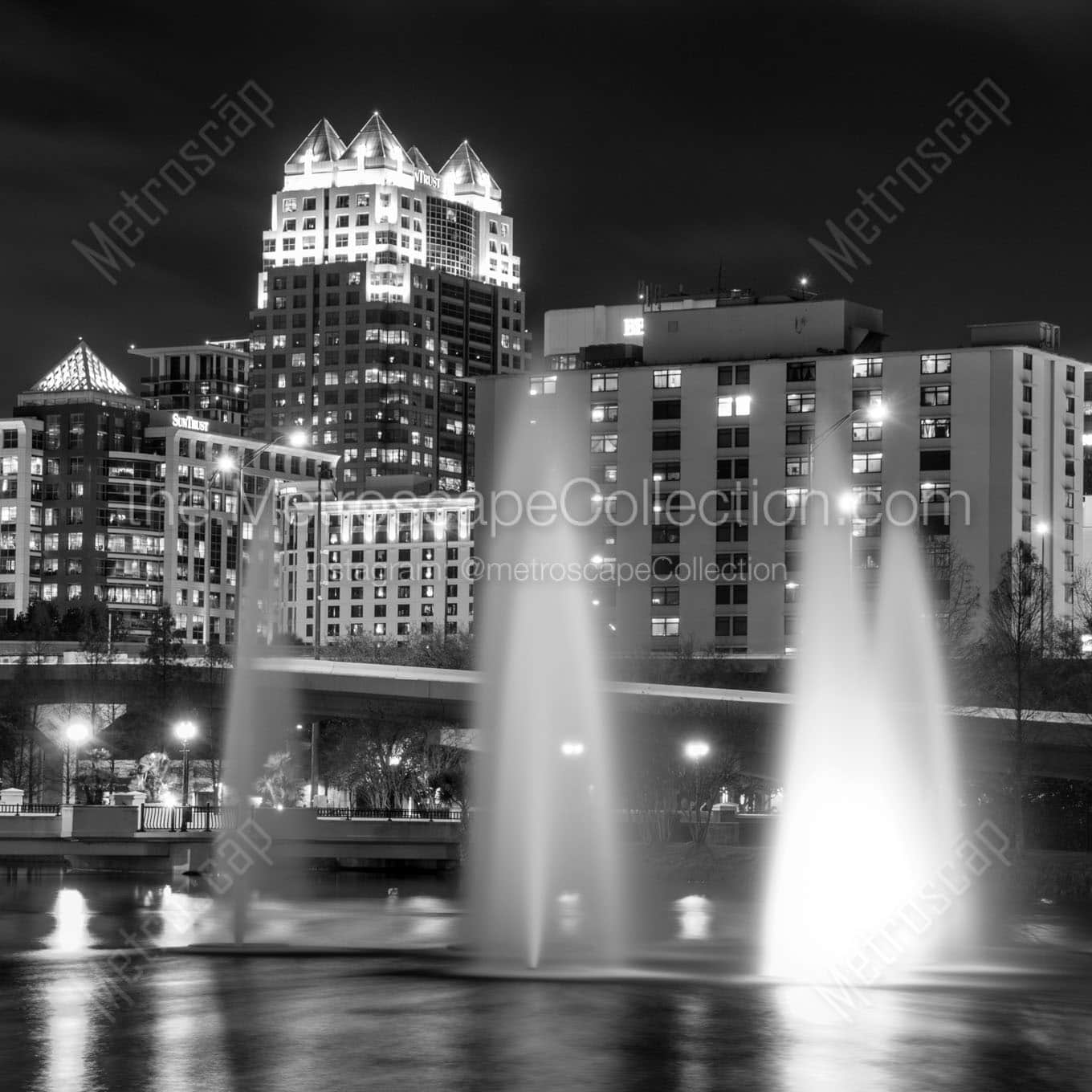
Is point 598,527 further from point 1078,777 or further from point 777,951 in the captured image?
point 777,951

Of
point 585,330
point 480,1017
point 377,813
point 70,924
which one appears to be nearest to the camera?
point 480,1017

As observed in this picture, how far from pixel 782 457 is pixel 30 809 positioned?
250ft

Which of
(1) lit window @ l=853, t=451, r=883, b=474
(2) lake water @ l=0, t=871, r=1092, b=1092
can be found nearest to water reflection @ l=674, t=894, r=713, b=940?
(2) lake water @ l=0, t=871, r=1092, b=1092

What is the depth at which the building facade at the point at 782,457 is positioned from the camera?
131 metres

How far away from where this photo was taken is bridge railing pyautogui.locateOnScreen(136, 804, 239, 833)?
2584 inches

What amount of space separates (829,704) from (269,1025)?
3013 centimetres

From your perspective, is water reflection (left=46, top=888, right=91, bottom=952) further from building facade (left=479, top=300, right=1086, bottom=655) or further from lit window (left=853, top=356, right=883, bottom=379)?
lit window (left=853, top=356, right=883, bottom=379)

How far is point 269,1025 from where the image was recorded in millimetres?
28375

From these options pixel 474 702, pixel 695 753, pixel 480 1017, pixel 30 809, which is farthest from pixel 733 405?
pixel 480 1017

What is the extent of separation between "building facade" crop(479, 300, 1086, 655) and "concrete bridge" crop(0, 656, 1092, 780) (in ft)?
161

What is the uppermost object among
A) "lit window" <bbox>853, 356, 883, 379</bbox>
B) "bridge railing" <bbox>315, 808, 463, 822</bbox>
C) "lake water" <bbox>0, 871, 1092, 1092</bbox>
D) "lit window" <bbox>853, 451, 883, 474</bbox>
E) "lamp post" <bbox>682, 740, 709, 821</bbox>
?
"lit window" <bbox>853, 356, 883, 379</bbox>

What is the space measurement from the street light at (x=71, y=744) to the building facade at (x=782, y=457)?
54837mm

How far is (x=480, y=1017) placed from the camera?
29.0 meters

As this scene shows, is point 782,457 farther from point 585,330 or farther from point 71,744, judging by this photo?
point 71,744
